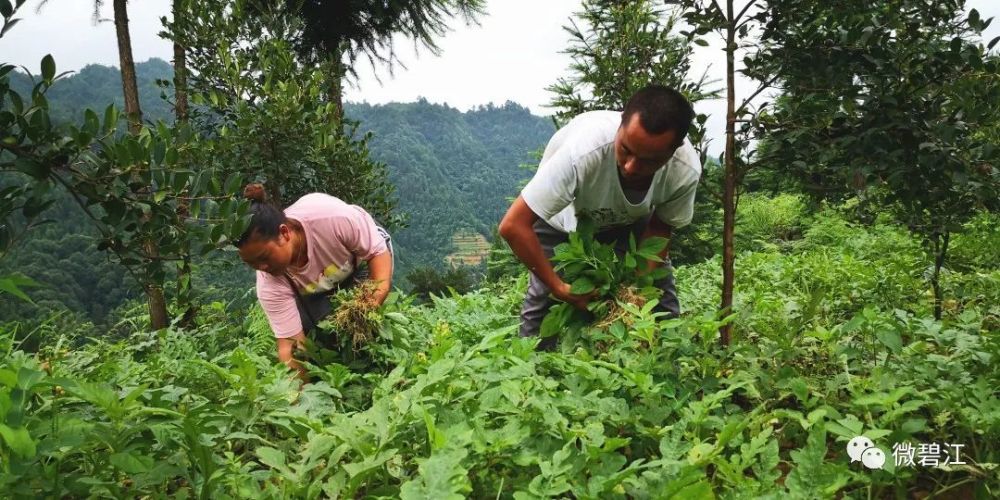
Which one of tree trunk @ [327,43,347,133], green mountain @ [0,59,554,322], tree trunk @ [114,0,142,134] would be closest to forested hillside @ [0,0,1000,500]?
tree trunk @ [114,0,142,134]

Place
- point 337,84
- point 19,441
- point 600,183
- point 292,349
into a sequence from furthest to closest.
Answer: point 337,84, point 292,349, point 600,183, point 19,441

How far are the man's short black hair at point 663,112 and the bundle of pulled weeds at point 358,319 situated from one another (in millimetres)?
1531

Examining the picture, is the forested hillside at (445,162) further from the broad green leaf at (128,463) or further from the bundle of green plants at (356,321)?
the broad green leaf at (128,463)

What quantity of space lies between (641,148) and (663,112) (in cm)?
16

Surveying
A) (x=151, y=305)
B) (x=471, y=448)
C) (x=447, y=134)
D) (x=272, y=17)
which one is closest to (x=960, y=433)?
(x=471, y=448)

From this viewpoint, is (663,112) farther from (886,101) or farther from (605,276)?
(886,101)

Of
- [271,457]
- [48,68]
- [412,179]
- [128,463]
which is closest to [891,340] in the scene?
[271,457]

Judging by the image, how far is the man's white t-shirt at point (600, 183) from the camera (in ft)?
8.53

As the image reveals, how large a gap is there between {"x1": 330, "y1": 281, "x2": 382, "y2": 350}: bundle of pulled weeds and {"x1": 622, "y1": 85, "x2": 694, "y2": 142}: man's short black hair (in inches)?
60.3

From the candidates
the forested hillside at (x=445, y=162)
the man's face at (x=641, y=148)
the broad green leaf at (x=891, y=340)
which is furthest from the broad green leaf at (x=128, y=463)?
the forested hillside at (x=445, y=162)

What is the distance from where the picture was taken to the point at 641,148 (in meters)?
2.33

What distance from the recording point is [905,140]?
7.70 feet

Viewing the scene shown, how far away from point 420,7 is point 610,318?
10397 mm

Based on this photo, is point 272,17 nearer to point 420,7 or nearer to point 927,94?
point 420,7
